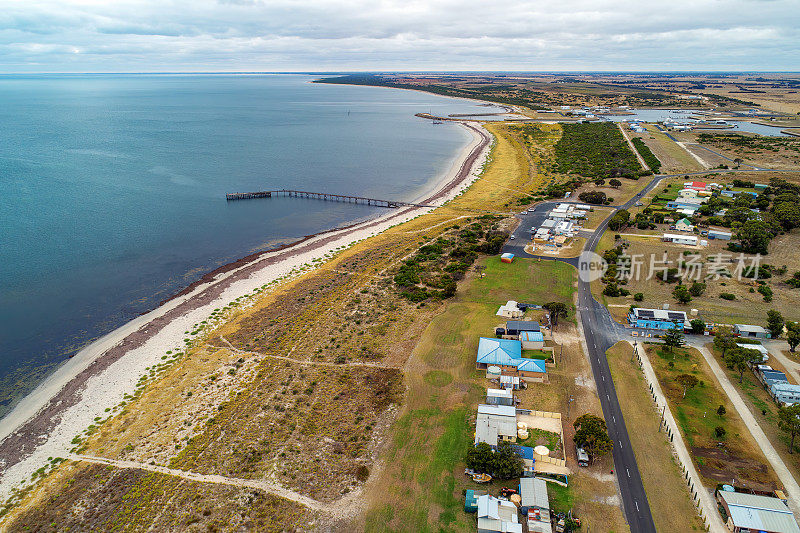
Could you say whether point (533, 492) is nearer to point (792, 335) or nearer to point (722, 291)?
point (792, 335)

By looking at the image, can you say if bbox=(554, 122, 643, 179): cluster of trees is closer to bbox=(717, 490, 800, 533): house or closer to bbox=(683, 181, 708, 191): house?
bbox=(683, 181, 708, 191): house

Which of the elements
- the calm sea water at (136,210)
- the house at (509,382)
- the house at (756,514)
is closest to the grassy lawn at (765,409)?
the house at (756,514)

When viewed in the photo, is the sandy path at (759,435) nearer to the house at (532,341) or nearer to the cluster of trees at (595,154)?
the house at (532,341)

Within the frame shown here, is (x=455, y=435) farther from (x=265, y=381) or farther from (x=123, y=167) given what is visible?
(x=123, y=167)

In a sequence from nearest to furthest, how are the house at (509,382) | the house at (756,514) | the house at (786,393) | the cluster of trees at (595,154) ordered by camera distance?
the house at (756,514) → the house at (786,393) → the house at (509,382) → the cluster of trees at (595,154)

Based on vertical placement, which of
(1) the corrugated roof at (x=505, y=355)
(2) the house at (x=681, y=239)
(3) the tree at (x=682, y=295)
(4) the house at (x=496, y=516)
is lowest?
(4) the house at (x=496, y=516)

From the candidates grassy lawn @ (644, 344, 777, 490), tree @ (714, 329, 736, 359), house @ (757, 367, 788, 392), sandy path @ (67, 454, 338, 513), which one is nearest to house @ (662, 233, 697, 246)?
tree @ (714, 329, 736, 359)
